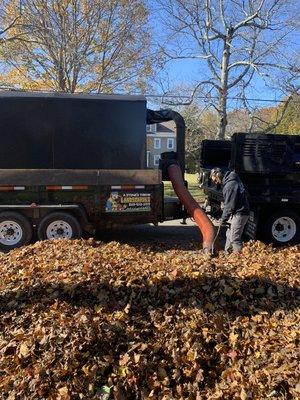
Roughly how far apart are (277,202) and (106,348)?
6161 mm

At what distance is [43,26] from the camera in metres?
18.3

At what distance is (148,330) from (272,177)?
19.8 ft

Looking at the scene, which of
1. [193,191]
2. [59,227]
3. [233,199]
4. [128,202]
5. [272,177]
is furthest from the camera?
[193,191]

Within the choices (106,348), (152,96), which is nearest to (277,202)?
(106,348)

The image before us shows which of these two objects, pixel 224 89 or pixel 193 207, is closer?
pixel 193 207

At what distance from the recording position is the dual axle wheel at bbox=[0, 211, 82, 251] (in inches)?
326

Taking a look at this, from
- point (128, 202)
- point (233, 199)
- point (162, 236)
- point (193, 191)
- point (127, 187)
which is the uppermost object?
point (127, 187)

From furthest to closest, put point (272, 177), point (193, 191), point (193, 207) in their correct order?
1. point (193, 191)
2. point (272, 177)
3. point (193, 207)

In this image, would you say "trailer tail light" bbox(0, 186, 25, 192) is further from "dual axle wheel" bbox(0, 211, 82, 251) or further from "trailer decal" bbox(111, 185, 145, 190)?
"trailer decal" bbox(111, 185, 145, 190)

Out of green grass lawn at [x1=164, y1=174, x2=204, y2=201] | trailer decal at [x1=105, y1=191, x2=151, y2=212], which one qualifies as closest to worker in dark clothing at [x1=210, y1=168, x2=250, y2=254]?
trailer decal at [x1=105, y1=191, x2=151, y2=212]

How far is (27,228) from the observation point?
8.31m

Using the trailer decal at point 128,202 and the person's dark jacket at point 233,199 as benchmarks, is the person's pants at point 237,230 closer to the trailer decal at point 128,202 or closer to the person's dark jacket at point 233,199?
the person's dark jacket at point 233,199

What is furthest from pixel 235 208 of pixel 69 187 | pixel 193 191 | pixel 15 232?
pixel 193 191

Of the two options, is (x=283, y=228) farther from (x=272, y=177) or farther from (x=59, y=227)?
(x=59, y=227)
